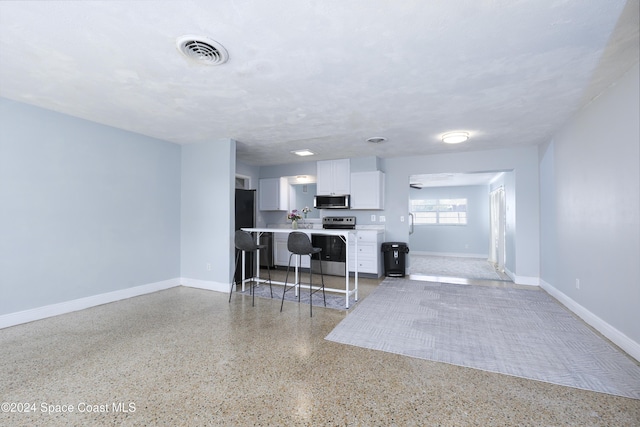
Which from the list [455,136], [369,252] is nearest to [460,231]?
[369,252]

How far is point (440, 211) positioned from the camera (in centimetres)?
930

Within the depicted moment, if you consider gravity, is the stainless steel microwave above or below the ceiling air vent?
below

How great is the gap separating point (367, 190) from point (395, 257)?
4.68 ft

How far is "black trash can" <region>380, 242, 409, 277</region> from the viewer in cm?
551

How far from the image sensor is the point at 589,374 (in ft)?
6.93

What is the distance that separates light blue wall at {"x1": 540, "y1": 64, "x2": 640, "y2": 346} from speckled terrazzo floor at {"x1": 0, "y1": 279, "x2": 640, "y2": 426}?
1.22m

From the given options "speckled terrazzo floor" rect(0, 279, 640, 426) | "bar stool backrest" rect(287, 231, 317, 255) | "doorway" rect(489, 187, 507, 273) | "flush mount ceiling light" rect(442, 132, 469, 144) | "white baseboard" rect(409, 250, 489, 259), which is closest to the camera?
"speckled terrazzo floor" rect(0, 279, 640, 426)

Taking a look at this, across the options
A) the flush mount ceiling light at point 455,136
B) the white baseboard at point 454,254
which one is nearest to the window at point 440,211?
the white baseboard at point 454,254

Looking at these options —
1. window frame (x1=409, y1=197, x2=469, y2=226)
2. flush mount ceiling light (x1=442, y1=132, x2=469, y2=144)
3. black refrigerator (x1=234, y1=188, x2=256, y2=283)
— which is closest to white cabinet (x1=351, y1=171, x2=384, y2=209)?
flush mount ceiling light (x1=442, y1=132, x2=469, y2=144)

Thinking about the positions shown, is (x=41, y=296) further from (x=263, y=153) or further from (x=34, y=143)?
(x=263, y=153)

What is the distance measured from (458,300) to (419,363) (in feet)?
6.90

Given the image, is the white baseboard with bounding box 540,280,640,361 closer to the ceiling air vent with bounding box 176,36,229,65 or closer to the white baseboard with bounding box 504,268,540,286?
the white baseboard with bounding box 504,268,540,286

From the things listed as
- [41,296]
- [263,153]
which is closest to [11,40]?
[41,296]

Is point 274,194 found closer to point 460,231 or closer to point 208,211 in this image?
point 208,211
